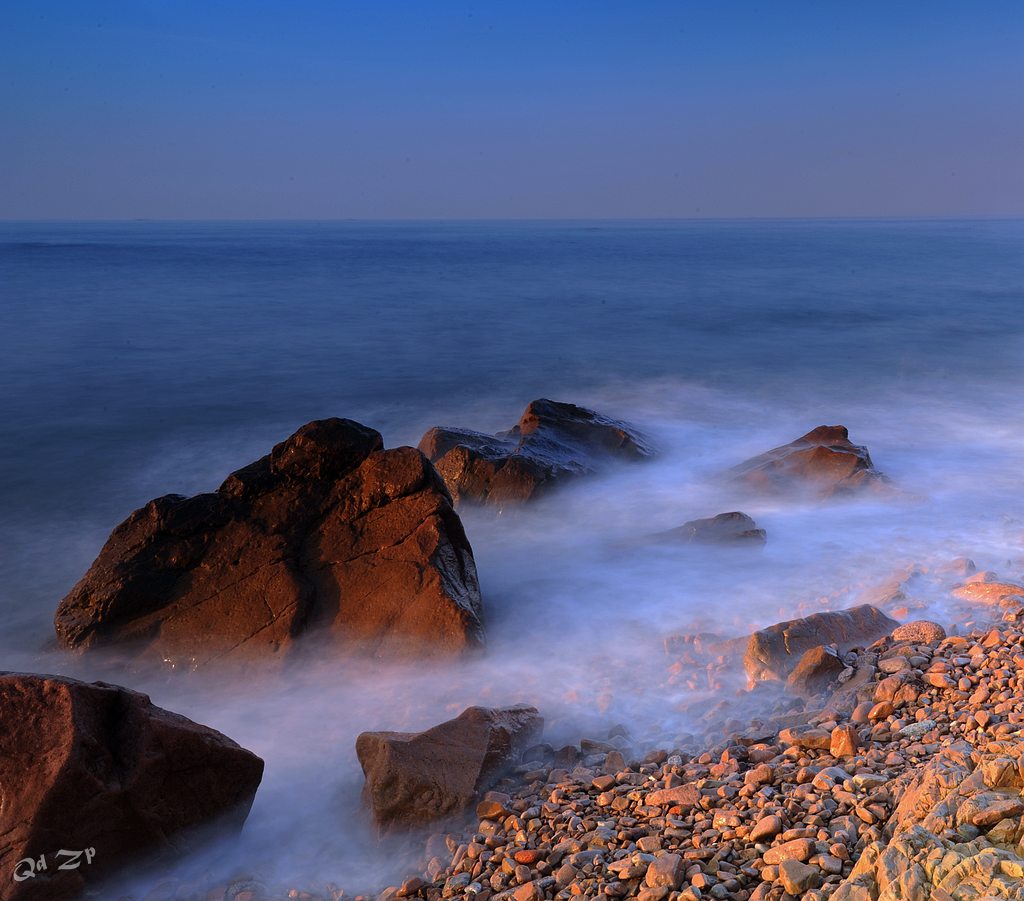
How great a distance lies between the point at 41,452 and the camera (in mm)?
13742

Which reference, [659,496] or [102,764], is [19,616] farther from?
[659,496]

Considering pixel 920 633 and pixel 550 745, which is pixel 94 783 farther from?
pixel 920 633

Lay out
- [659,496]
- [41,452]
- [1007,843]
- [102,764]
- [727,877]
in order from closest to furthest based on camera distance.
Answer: [1007,843], [727,877], [102,764], [659,496], [41,452]

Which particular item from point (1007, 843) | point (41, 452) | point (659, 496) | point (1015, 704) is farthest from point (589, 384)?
point (1007, 843)

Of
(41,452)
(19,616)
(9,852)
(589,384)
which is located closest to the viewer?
(9,852)

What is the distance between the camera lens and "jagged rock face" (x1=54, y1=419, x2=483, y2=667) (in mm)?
6891

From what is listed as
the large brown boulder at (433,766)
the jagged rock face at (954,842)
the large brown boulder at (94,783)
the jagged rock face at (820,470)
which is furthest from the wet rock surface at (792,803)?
the jagged rock face at (820,470)

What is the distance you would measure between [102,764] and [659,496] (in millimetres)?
7427

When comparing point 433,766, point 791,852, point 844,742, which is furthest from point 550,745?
point 791,852

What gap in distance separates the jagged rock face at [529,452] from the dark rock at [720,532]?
186 centimetres

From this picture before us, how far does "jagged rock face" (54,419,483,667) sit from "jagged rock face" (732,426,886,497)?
456cm

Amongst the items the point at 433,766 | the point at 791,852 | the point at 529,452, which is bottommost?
the point at 433,766
